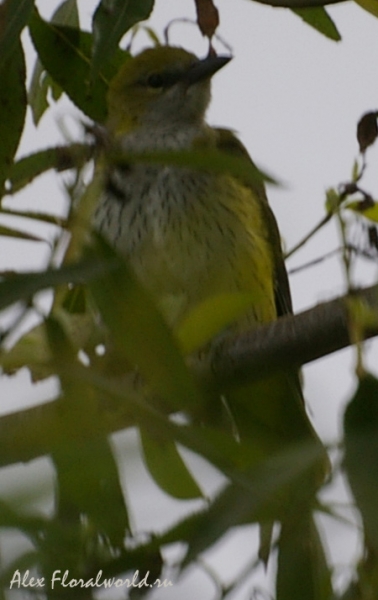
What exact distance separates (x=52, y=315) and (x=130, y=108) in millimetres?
2754

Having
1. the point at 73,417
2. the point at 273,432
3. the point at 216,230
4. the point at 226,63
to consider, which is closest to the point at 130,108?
the point at 226,63

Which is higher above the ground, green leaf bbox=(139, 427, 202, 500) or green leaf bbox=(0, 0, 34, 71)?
green leaf bbox=(0, 0, 34, 71)

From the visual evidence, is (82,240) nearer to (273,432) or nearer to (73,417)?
(73,417)

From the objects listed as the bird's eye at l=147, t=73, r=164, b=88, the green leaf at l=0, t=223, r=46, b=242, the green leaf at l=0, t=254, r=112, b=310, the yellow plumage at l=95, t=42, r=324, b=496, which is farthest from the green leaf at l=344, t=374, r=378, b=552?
the bird's eye at l=147, t=73, r=164, b=88

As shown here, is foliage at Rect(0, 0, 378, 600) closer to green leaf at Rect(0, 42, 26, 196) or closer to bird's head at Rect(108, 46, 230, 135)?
green leaf at Rect(0, 42, 26, 196)

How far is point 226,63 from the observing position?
3.56 meters

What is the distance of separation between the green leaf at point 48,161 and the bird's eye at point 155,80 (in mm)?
2085

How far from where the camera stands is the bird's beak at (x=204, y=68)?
11.9 ft

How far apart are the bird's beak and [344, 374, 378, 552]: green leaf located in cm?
251

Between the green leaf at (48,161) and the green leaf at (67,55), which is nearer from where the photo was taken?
the green leaf at (48,161)

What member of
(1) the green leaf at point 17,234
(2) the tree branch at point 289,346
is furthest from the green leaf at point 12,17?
(2) the tree branch at point 289,346

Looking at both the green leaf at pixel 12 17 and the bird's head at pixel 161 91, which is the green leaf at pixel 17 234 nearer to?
the green leaf at pixel 12 17

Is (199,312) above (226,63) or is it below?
above

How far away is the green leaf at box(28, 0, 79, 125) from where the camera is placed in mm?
2762
